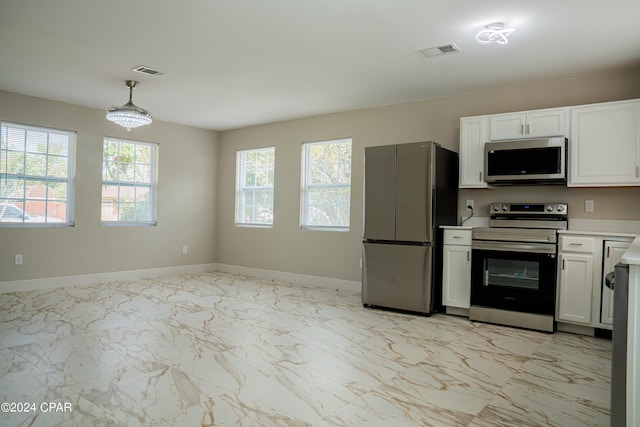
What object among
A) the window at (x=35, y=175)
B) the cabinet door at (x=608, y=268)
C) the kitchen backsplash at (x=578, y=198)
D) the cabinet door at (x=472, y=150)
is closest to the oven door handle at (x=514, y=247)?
the cabinet door at (x=608, y=268)

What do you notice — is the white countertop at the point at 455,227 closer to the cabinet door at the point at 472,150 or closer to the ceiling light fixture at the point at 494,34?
the cabinet door at the point at 472,150

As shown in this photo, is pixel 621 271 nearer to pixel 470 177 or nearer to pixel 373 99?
pixel 470 177

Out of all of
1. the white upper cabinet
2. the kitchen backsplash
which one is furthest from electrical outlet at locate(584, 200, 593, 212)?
the white upper cabinet

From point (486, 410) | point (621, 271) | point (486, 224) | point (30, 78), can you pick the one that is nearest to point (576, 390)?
point (486, 410)

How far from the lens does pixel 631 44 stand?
10.9 ft

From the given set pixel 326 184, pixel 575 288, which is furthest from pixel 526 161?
pixel 326 184

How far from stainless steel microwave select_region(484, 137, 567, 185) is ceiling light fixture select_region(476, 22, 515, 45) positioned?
1083 mm

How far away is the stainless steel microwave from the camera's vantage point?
380 centimetres

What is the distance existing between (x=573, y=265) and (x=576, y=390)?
147cm

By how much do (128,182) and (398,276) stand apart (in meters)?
4.21

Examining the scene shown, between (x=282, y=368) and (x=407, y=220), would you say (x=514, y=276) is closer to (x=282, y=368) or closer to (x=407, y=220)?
(x=407, y=220)

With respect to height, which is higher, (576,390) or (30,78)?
(30,78)

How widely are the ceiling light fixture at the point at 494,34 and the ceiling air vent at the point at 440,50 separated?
231 mm

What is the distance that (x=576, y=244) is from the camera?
370 cm
